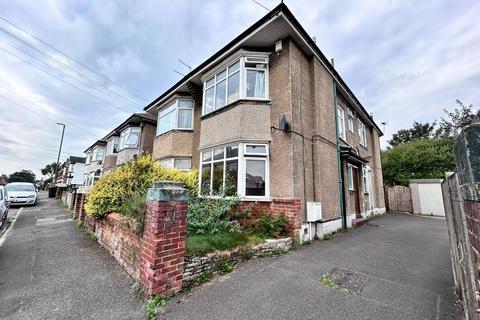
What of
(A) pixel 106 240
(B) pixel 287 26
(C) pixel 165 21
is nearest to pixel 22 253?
(A) pixel 106 240

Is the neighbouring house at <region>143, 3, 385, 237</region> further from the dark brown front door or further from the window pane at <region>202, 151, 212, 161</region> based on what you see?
the dark brown front door

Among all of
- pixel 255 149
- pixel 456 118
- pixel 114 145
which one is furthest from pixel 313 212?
pixel 456 118

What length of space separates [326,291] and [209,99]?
822cm

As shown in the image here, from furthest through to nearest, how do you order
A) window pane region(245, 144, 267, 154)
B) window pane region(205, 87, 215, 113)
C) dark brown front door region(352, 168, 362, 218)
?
dark brown front door region(352, 168, 362, 218)
window pane region(205, 87, 215, 113)
window pane region(245, 144, 267, 154)

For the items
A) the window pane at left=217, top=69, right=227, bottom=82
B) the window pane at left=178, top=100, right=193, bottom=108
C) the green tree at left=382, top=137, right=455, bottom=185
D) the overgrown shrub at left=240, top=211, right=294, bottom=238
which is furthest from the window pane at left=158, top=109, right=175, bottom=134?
the green tree at left=382, top=137, right=455, bottom=185

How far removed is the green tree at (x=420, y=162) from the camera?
19.5m

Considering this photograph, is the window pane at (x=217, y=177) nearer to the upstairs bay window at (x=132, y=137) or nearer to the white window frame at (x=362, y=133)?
the white window frame at (x=362, y=133)

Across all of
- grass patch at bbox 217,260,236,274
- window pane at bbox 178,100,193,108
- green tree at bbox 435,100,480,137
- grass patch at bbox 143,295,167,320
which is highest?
green tree at bbox 435,100,480,137

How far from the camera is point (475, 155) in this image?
1530 mm

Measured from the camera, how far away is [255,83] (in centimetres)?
807

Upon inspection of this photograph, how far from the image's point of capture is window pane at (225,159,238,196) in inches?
292

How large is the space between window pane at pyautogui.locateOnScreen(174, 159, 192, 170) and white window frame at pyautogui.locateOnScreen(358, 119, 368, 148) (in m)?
11.0

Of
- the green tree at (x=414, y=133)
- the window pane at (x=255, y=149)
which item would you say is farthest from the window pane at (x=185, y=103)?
the green tree at (x=414, y=133)

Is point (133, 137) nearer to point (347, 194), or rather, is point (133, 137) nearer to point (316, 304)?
point (347, 194)
